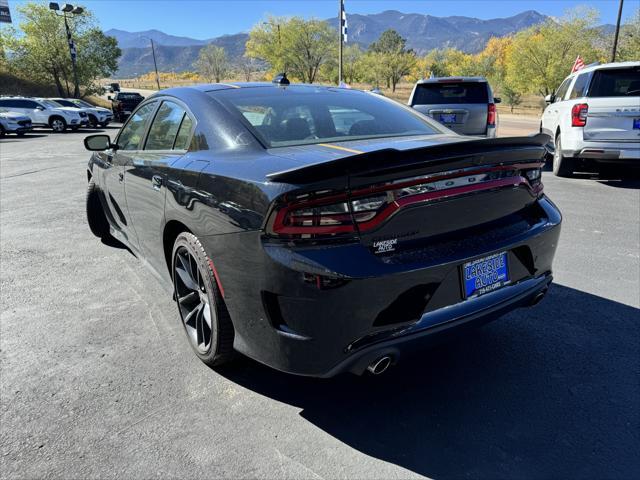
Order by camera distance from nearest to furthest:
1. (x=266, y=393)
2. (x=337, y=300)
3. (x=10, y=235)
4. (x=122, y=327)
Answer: (x=337, y=300), (x=266, y=393), (x=122, y=327), (x=10, y=235)

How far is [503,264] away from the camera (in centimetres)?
239

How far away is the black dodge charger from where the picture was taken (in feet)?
6.49

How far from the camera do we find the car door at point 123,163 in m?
3.71

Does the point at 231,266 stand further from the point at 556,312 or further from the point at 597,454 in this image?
the point at 556,312

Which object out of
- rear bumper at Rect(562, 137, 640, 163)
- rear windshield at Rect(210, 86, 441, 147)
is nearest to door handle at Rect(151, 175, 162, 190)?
rear windshield at Rect(210, 86, 441, 147)

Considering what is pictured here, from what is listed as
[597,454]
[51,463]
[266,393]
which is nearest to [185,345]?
[266,393]

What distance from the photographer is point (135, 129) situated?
3.90m

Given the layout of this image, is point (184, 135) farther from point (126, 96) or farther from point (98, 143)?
point (126, 96)

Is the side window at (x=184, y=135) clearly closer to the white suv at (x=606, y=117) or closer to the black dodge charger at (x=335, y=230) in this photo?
the black dodge charger at (x=335, y=230)

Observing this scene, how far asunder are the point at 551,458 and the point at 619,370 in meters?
0.96

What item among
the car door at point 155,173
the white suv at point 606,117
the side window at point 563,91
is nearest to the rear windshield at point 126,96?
the side window at point 563,91

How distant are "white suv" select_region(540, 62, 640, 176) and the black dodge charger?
18.9ft

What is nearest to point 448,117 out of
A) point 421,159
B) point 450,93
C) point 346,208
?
point 450,93

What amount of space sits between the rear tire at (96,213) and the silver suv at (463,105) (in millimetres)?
6282
